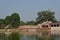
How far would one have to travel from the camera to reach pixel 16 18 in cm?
7494

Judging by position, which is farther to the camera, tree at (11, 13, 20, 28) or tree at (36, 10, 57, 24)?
tree at (36, 10, 57, 24)

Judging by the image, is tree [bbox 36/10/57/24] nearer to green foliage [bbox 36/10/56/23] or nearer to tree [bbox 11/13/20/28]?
green foliage [bbox 36/10/56/23]

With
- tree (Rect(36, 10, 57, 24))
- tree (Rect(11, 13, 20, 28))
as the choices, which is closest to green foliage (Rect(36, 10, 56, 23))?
tree (Rect(36, 10, 57, 24))

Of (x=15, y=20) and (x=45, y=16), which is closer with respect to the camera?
(x=15, y=20)

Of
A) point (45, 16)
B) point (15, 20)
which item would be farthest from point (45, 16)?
point (15, 20)

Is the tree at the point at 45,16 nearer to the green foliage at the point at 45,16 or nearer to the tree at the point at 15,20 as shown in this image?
the green foliage at the point at 45,16

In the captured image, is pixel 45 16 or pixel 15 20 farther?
pixel 45 16

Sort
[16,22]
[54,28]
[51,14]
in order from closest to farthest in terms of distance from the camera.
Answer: [54,28], [16,22], [51,14]

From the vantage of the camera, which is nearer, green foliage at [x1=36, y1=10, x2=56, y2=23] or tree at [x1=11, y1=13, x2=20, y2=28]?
tree at [x1=11, y1=13, x2=20, y2=28]

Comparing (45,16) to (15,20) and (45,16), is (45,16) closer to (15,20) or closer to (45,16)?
(45,16)

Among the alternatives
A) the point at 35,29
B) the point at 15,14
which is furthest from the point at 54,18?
the point at 35,29

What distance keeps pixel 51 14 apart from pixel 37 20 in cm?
653

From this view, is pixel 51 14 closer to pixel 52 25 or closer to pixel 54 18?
pixel 54 18

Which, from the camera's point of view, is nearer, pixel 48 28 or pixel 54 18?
pixel 48 28
